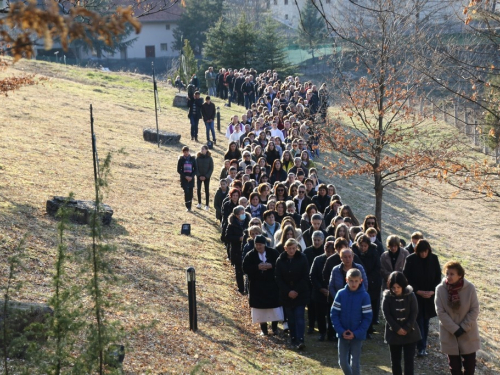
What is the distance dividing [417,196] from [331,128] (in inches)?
450

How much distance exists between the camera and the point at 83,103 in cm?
3162

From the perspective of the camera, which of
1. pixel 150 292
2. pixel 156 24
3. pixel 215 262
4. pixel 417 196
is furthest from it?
pixel 156 24

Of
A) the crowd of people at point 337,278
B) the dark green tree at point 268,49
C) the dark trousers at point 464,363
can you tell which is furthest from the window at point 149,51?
the dark trousers at point 464,363

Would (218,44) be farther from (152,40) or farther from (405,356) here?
(405,356)

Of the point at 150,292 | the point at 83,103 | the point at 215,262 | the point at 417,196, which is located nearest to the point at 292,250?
the point at 150,292

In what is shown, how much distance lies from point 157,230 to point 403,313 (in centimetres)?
809

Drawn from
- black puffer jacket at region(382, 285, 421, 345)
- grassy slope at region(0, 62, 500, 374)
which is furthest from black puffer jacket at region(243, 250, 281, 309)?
black puffer jacket at region(382, 285, 421, 345)

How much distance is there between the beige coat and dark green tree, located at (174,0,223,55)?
57377mm

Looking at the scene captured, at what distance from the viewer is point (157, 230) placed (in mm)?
16172

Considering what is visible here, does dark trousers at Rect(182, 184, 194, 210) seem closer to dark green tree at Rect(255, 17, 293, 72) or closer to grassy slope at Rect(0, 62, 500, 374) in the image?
grassy slope at Rect(0, 62, 500, 374)

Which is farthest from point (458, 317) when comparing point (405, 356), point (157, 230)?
point (157, 230)

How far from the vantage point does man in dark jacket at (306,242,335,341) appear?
1110 cm

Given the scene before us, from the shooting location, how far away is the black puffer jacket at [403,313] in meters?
9.05

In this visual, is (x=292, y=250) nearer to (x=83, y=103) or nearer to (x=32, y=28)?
(x=32, y=28)
